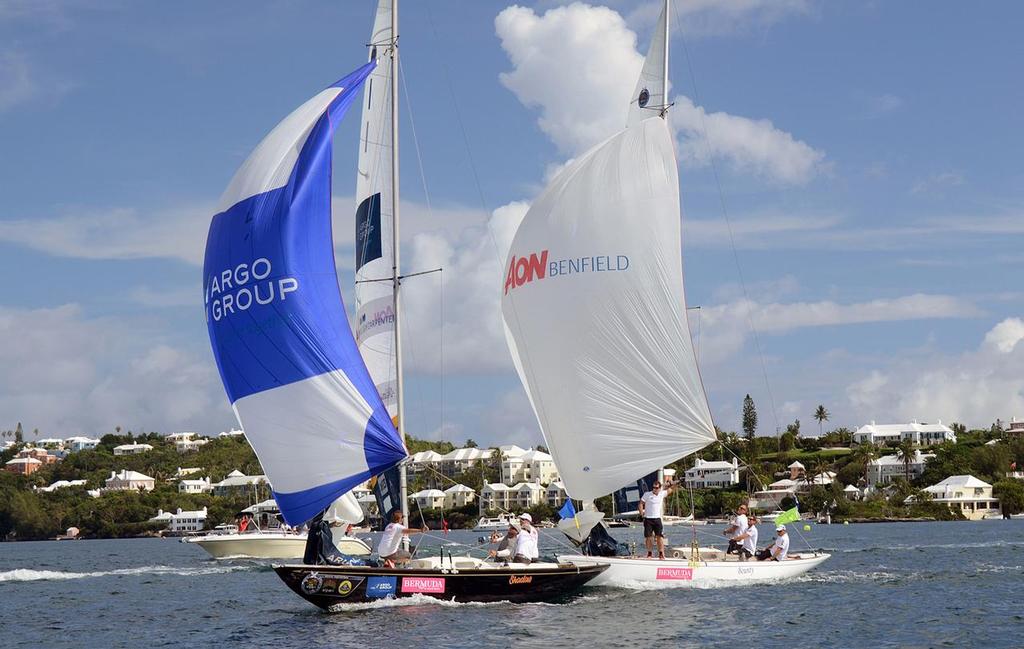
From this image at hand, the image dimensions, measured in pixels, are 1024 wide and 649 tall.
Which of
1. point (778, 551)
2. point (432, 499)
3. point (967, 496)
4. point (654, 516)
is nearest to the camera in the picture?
point (654, 516)

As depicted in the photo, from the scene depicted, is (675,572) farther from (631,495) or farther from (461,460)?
(461,460)

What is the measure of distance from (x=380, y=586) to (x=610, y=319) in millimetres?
8629

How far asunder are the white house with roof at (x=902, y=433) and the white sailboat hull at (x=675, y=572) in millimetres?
139093

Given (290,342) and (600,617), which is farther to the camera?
(290,342)

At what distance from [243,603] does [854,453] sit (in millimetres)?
117507

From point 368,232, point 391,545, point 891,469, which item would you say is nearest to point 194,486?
point 891,469

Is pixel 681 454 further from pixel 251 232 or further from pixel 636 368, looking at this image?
pixel 251 232

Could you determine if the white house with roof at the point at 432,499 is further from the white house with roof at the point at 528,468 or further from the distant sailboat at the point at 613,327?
the distant sailboat at the point at 613,327

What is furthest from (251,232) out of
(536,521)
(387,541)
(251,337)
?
(536,521)

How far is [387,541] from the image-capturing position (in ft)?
90.9

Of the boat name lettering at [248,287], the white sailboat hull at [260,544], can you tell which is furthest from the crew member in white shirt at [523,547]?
the white sailboat hull at [260,544]

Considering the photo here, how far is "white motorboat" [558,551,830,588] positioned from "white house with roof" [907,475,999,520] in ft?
269

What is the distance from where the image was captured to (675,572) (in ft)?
99.5

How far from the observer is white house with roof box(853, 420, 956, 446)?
166875mm
